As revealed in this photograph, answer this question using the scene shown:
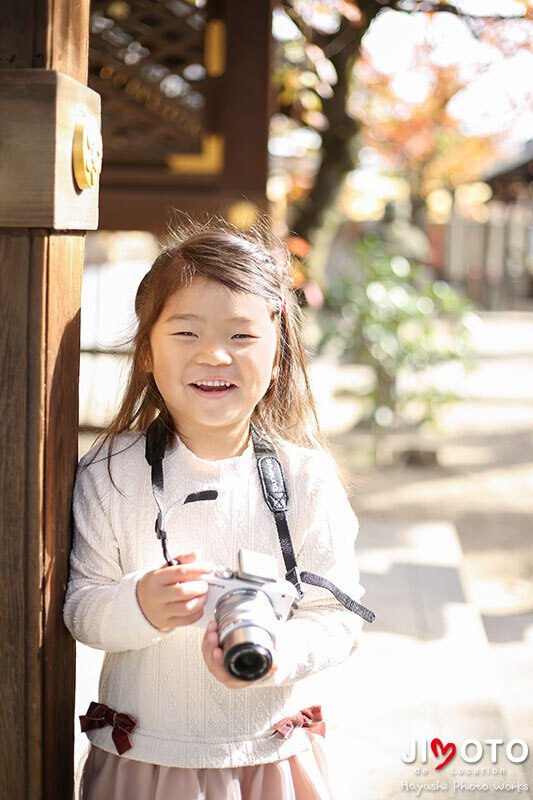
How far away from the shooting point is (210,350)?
1.74 metres

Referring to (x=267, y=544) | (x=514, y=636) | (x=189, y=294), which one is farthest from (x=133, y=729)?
(x=514, y=636)

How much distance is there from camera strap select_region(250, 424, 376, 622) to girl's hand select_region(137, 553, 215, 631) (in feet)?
0.58

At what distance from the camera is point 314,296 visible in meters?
6.18

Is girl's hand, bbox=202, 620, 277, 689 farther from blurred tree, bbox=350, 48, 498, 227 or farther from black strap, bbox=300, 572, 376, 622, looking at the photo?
blurred tree, bbox=350, 48, 498, 227

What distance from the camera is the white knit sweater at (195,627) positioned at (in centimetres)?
171

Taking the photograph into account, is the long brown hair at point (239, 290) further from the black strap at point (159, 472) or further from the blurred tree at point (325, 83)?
the blurred tree at point (325, 83)

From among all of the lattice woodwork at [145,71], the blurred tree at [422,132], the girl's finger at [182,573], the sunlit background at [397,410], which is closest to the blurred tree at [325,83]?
the sunlit background at [397,410]

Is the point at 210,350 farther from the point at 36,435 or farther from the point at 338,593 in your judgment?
the point at 338,593

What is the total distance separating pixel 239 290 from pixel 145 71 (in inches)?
137

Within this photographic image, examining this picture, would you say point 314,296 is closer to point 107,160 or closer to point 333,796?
point 107,160

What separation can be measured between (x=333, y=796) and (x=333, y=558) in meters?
0.43

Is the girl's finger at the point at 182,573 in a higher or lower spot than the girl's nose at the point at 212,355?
lower

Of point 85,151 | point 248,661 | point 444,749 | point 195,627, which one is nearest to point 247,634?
point 248,661

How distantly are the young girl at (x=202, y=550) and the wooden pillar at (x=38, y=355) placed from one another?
0.08 metres
